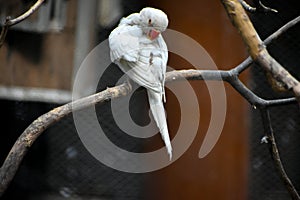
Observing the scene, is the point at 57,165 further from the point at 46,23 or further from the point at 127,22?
the point at 127,22

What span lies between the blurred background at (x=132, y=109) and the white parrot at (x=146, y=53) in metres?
0.32

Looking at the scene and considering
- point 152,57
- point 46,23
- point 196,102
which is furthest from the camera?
point 46,23

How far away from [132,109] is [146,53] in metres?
0.34

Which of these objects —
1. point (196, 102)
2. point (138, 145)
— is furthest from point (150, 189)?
point (196, 102)

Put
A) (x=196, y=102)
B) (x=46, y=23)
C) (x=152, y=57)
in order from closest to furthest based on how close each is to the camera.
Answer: (x=152, y=57)
(x=196, y=102)
(x=46, y=23)

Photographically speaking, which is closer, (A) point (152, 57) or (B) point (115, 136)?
(A) point (152, 57)

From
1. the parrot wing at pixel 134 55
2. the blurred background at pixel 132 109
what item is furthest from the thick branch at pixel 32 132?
the blurred background at pixel 132 109

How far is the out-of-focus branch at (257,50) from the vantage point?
43 cm

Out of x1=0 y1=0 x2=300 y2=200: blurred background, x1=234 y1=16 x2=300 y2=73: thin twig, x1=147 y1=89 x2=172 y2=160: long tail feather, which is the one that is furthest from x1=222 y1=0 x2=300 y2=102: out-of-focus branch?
x1=0 y1=0 x2=300 y2=200: blurred background

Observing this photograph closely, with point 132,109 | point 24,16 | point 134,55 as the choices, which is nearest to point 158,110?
→ point 134,55

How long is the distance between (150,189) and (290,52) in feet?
1.21

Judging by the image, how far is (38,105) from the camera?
109cm

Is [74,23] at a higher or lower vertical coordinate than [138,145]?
higher

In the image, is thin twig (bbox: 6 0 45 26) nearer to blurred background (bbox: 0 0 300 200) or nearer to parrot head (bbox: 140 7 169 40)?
parrot head (bbox: 140 7 169 40)
